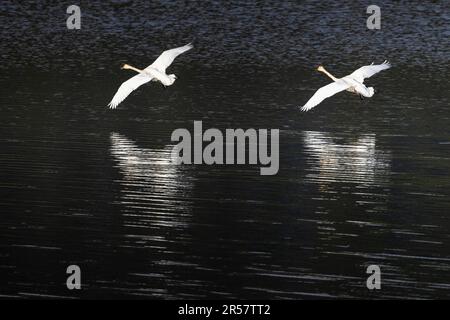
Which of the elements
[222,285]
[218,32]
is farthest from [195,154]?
[218,32]

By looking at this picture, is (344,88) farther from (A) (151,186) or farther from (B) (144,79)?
(A) (151,186)

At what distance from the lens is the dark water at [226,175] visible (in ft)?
63.0

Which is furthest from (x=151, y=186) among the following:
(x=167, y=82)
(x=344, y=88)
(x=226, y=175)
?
Answer: (x=344, y=88)

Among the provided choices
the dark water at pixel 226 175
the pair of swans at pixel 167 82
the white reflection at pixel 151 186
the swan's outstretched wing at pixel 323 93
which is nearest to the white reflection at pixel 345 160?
the dark water at pixel 226 175

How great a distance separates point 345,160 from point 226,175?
316 cm

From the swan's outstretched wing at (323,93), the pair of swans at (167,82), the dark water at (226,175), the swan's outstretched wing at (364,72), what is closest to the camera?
A: the dark water at (226,175)

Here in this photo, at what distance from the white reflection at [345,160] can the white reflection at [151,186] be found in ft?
10.1

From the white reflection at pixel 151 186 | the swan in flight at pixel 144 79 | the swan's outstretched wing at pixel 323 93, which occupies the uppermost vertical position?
the swan in flight at pixel 144 79

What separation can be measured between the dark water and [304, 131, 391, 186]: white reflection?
60 millimetres

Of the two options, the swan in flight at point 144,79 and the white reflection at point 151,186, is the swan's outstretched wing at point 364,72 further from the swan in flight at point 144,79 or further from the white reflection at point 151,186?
the white reflection at point 151,186

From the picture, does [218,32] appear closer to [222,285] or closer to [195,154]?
[195,154]

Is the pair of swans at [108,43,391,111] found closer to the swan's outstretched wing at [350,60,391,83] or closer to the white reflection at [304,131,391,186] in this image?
the swan's outstretched wing at [350,60,391,83]

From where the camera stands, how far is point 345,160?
28297 mm

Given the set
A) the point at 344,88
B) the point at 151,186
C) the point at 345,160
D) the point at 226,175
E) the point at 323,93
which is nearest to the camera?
the point at 151,186
